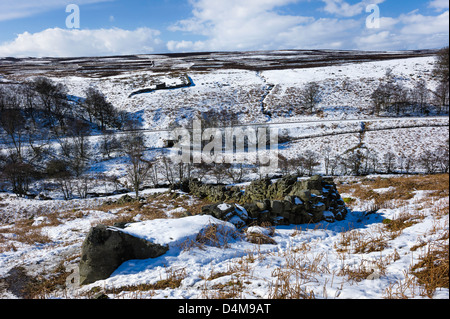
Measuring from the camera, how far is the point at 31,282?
21.3ft

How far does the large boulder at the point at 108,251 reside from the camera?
18.8 ft

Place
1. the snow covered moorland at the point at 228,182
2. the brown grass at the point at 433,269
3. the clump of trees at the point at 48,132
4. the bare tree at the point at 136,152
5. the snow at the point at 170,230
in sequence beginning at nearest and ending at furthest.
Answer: the brown grass at the point at 433,269 → the snow covered moorland at the point at 228,182 → the snow at the point at 170,230 → the clump of trees at the point at 48,132 → the bare tree at the point at 136,152

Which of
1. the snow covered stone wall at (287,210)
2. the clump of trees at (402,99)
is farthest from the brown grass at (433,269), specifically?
the clump of trees at (402,99)

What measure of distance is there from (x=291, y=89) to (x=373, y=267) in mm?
71109

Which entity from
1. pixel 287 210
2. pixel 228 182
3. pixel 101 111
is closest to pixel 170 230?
pixel 287 210

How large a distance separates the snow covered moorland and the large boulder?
0.21m

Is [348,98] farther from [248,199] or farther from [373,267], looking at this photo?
[373,267]

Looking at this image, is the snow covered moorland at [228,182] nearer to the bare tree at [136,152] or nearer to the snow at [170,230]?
the snow at [170,230]

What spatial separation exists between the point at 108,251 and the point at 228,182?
32.1m

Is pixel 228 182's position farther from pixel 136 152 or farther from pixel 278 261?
pixel 278 261

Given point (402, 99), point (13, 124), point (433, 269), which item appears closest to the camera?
point (433, 269)

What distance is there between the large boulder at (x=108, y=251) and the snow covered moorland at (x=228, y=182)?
21cm

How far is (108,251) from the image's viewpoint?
5.91 m
